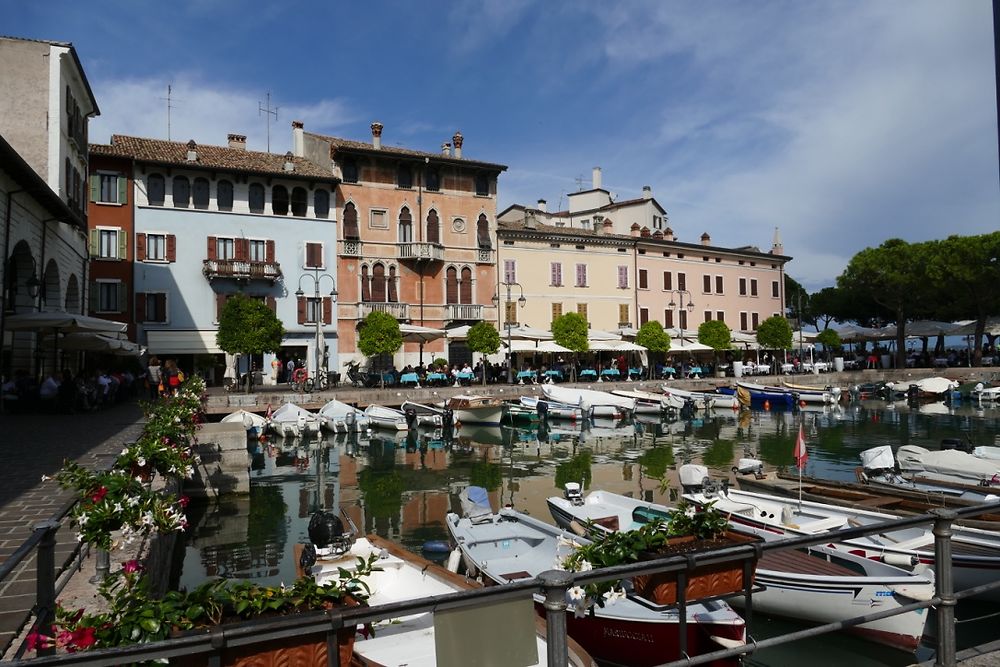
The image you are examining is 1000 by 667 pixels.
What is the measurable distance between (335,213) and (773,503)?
3526 cm

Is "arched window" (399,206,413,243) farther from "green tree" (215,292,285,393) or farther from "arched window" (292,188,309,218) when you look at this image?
"green tree" (215,292,285,393)

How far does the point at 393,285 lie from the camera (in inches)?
1757

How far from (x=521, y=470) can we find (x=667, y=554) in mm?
18281

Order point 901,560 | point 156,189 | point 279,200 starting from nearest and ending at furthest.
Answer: point 901,560
point 156,189
point 279,200

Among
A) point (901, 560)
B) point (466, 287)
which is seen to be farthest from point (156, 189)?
point (901, 560)

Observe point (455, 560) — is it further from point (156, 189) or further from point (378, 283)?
point (156, 189)

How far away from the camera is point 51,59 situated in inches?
978

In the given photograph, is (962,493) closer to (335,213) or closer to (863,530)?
(863,530)

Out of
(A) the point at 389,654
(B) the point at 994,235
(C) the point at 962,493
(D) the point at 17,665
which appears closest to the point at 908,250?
(B) the point at 994,235

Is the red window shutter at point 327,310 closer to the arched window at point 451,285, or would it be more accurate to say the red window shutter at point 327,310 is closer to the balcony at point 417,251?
the balcony at point 417,251

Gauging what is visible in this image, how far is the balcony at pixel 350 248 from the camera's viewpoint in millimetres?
43375

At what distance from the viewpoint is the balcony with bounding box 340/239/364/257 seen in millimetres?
43375

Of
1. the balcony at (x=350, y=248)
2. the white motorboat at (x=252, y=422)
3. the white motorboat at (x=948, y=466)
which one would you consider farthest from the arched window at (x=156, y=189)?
the white motorboat at (x=948, y=466)

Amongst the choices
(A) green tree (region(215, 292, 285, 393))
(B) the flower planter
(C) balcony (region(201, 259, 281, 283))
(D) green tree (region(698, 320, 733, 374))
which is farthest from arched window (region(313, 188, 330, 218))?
(B) the flower planter
